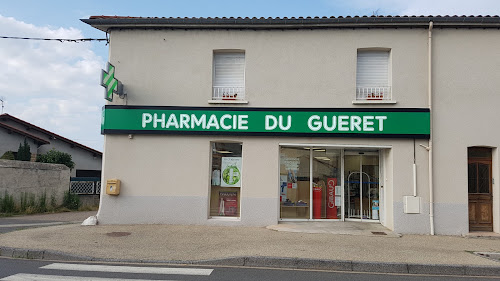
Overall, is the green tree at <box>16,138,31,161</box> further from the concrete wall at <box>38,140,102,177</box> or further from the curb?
the curb

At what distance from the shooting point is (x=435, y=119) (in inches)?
419

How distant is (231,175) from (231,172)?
3.5 inches

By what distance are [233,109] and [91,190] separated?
40.9 feet

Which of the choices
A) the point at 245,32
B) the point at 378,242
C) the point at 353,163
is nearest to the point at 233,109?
the point at 245,32

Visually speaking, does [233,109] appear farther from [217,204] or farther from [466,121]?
[466,121]

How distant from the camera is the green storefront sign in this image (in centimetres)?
1067

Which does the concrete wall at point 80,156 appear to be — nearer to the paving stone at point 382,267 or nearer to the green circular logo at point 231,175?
the green circular logo at point 231,175

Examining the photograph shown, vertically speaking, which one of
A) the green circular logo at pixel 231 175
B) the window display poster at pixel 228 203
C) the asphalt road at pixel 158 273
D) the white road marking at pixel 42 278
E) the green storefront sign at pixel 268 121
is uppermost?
the green storefront sign at pixel 268 121

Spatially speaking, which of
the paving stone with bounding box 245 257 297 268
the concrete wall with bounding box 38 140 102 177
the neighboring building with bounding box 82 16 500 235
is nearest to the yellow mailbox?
the neighboring building with bounding box 82 16 500 235

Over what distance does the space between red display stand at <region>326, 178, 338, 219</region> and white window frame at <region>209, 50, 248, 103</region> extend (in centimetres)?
374

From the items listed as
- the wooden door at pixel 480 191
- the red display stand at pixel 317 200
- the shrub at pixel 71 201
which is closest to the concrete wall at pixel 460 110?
the wooden door at pixel 480 191

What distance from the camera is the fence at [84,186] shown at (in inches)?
771

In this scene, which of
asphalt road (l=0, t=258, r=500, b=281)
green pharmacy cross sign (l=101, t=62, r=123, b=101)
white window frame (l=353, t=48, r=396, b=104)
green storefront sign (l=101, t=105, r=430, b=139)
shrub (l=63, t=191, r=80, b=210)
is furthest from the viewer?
shrub (l=63, t=191, r=80, b=210)

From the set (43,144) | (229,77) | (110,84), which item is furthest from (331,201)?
(43,144)
